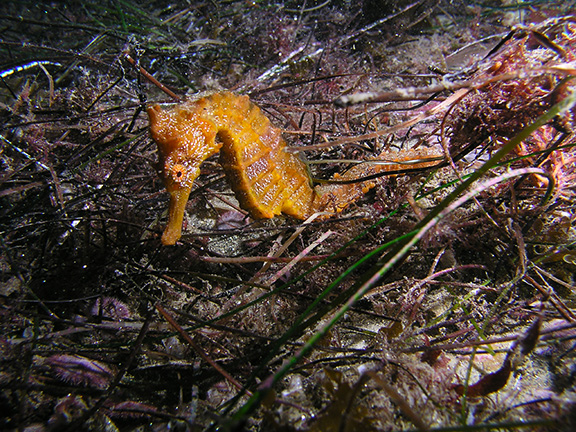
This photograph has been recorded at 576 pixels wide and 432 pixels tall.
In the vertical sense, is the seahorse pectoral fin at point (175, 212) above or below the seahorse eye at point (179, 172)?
below

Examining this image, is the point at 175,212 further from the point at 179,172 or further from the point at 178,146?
the point at 178,146

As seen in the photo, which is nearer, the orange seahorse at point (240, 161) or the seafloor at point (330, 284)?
the seafloor at point (330, 284)

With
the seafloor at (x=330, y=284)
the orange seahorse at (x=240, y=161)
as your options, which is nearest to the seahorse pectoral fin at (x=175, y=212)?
the orange seahorse at (x=240, y=161)

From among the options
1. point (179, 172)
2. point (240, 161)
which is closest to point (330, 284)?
point (240, 161)

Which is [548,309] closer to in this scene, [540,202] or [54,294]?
[540,202]

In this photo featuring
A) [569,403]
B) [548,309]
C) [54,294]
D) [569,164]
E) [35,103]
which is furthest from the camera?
[35,103]

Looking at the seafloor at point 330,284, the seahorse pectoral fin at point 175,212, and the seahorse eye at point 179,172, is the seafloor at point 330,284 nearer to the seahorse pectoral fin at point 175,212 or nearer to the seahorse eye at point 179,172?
the seahorse eye at point 179,172

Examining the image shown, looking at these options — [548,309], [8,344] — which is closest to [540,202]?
[548,309]
